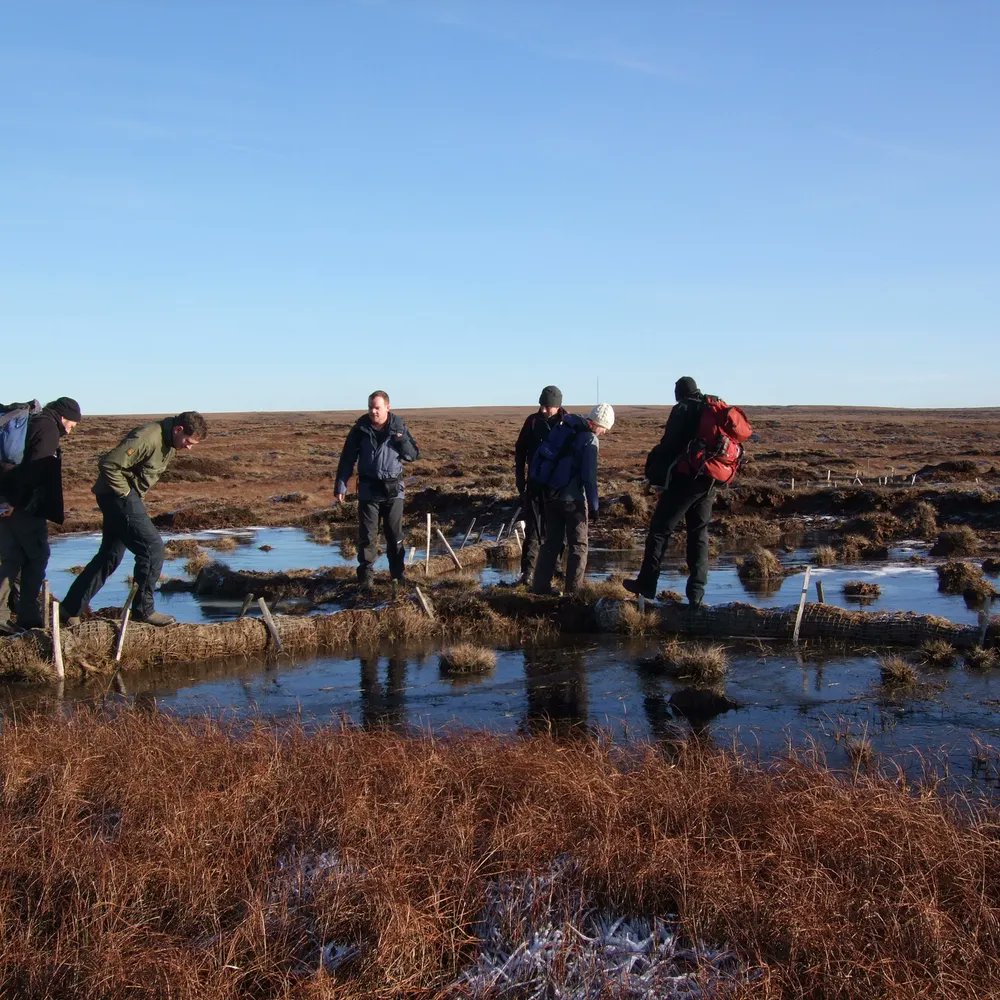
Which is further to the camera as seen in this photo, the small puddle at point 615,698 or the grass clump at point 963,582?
the grass clump at point 963,582

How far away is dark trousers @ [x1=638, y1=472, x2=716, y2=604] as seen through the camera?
10086 millimetres

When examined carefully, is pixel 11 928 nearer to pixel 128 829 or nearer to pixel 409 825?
pixel 128 829

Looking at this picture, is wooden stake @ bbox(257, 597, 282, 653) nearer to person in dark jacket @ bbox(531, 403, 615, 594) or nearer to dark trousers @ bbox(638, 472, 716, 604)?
person in dark jacket @ bbox(531, 403, 615, 594)

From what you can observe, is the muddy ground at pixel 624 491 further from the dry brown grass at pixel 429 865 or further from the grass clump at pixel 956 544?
the dry brown grass at pixel 429 865

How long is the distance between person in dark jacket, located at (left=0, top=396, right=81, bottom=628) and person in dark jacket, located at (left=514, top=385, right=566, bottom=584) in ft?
15.5

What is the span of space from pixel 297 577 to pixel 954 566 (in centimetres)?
902

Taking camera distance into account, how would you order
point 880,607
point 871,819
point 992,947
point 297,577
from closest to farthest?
point 992,947
point 871,819
point 880,607
point 297,577

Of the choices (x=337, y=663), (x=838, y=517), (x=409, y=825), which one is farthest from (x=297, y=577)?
(x=838, y=517)

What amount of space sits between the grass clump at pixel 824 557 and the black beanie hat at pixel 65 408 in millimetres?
12317

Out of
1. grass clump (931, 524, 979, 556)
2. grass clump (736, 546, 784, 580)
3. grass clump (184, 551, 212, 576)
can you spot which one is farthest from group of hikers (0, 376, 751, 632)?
grass clump (931, 524, 979, 556)

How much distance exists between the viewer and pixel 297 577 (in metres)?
14.5

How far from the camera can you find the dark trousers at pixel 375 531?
1184 cm

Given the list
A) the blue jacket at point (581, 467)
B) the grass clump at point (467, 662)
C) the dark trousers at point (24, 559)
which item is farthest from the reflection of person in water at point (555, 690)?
the dark trousers at point (24, 559)

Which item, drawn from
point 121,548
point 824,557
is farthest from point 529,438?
point 824,557
